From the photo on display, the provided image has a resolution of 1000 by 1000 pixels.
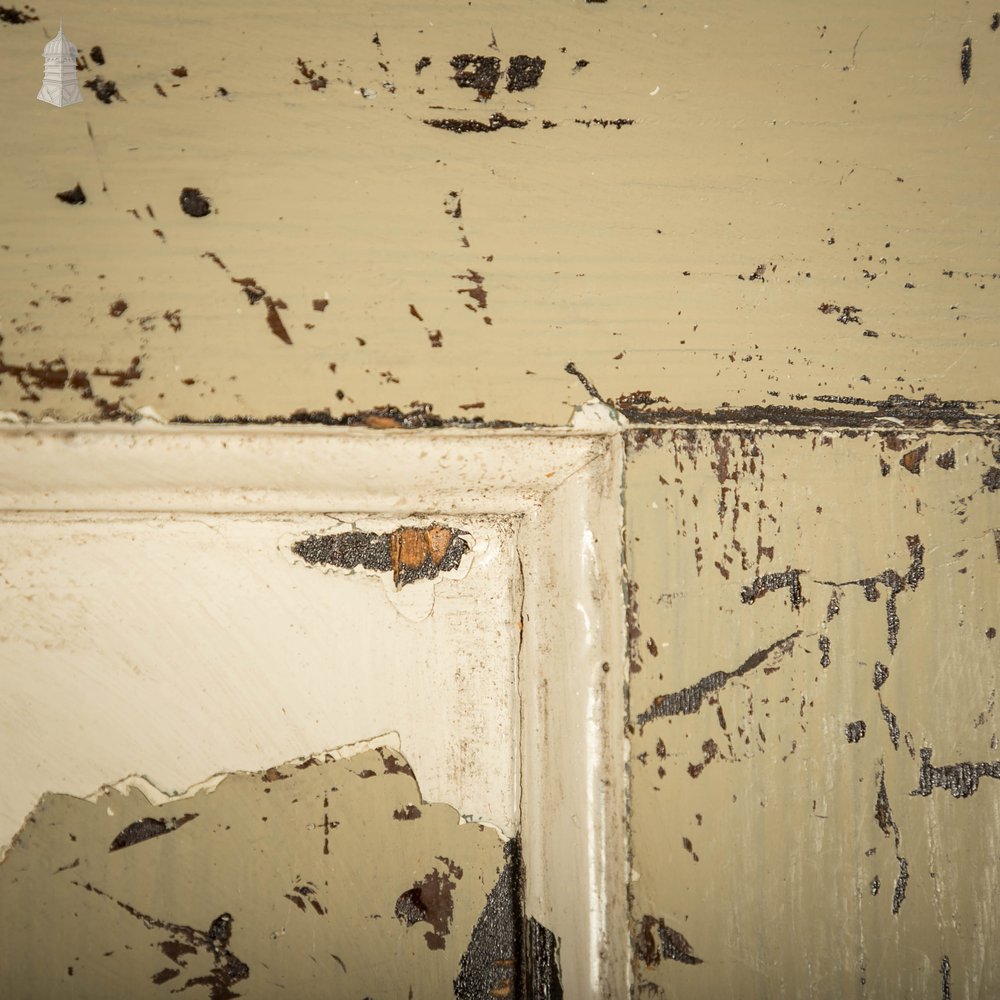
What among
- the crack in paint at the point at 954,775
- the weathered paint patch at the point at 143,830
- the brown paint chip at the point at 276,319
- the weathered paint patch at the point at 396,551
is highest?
the brown paint chip at the point at 276,319

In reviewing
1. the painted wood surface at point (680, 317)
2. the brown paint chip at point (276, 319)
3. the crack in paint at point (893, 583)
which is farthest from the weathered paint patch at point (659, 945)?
the brown paint chip at point (276, 319)

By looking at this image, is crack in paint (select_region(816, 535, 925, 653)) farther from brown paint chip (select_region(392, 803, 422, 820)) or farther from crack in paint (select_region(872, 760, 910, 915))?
brown paint chip (select_region(392, 803, 422, 820))

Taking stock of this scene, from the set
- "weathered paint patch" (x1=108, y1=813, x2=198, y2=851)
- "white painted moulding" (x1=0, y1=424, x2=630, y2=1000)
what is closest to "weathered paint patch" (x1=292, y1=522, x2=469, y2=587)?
"white painted moulding" (x1=0, y1=424, x2=630, y2=1000)

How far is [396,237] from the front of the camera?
0.44m

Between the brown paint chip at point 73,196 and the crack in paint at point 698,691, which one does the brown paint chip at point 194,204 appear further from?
the crack in paint at point 698,691

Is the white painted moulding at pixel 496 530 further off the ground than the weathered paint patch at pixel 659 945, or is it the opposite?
the white painted moulding at pixel 496 530

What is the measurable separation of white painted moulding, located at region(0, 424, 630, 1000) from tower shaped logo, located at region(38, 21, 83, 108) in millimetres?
224

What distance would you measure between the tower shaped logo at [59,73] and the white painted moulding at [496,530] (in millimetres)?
224

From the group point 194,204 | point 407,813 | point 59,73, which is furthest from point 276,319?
point 407,813

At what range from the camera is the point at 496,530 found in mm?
509

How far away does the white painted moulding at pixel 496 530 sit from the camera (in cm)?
43

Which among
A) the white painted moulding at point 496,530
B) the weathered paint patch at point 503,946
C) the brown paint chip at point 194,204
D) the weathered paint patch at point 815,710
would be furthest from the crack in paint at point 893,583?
the brown paint chip at point 194,204

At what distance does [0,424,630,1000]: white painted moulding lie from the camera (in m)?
0.43

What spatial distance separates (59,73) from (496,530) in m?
0.44
